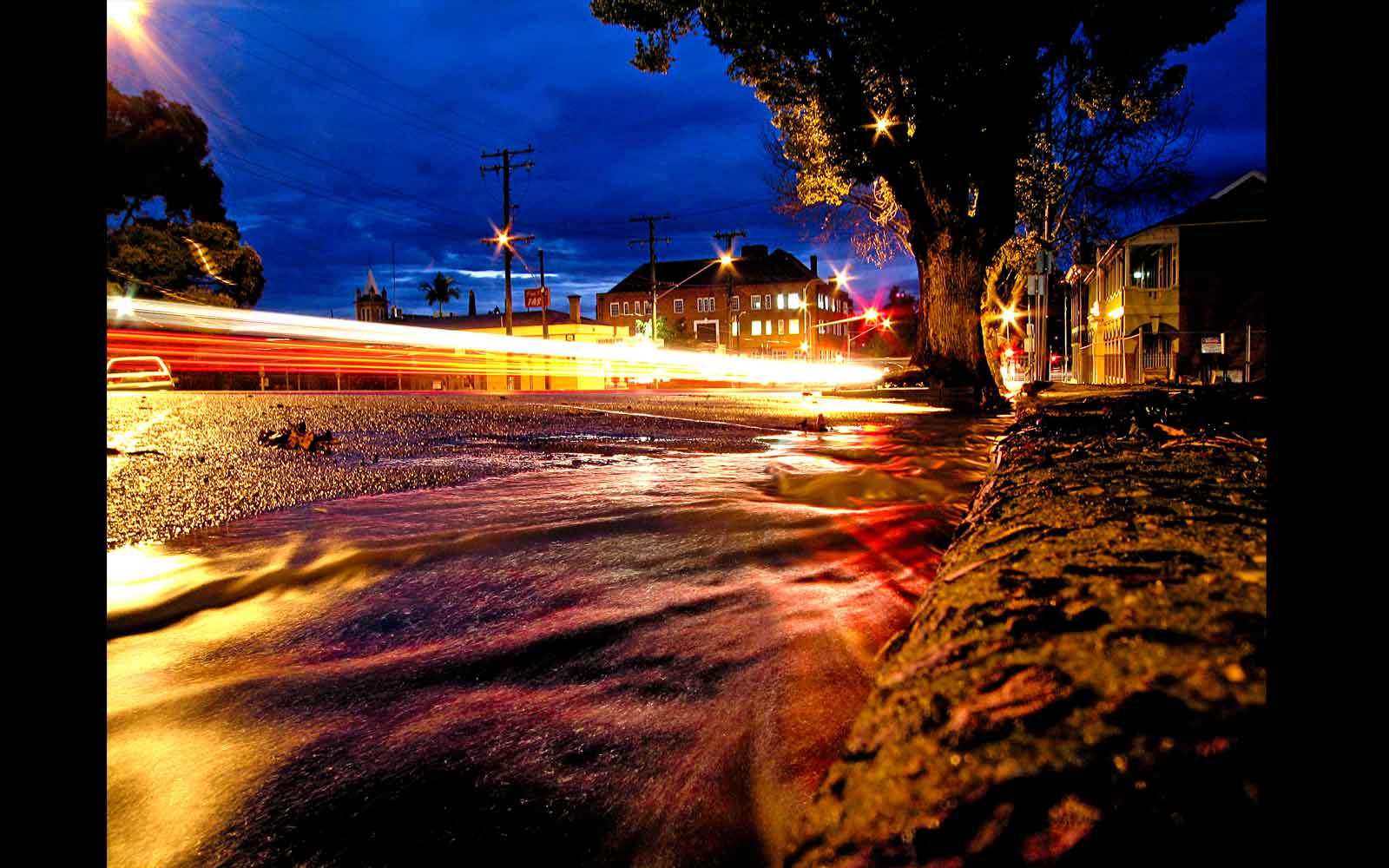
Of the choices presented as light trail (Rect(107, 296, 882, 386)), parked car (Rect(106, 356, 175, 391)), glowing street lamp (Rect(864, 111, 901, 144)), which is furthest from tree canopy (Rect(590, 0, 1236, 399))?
parked car (Rect(106, 356, 175, 391))

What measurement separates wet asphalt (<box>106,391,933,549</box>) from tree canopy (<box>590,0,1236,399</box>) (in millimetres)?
3573

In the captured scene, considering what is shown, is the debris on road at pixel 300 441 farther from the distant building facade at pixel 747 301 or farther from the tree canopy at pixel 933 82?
the distant building facade at pixel 747 301

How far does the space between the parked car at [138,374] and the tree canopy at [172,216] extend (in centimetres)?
1159

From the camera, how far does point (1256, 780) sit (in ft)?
2.03

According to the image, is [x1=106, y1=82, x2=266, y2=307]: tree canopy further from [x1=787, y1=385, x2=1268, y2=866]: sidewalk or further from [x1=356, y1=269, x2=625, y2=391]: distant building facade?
[x1=787, y1=385, x2=1268, y2=866]: sidewalk

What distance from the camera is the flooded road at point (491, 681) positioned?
4.08 feet

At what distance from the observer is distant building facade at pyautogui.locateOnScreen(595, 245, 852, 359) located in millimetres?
93500

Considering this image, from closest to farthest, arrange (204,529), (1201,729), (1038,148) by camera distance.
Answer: (1201,729) < (204,529) < (1038,148)

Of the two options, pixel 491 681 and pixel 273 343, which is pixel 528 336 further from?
pixel 491 681

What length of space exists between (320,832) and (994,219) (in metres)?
14.4

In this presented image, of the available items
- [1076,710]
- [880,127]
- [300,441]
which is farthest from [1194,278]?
[1076,710]

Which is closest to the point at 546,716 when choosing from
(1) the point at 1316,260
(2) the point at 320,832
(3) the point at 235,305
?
(2) the point at 320,832

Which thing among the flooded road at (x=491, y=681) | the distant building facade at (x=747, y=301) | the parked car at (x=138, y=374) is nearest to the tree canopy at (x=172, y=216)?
the parked car at (x=138, y=374)
